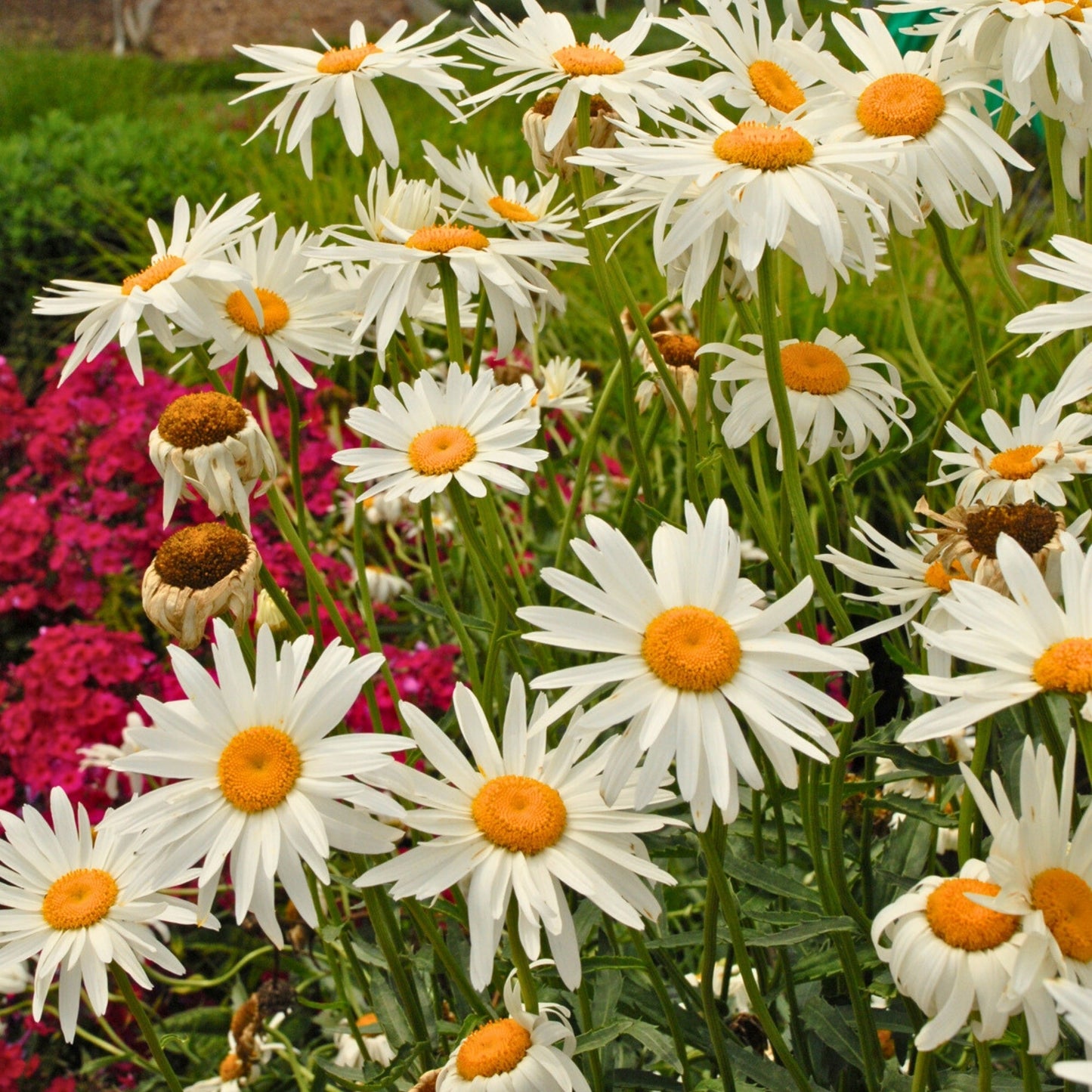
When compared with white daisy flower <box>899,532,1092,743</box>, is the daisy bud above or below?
below

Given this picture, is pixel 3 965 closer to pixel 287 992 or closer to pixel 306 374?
pixel 306 374

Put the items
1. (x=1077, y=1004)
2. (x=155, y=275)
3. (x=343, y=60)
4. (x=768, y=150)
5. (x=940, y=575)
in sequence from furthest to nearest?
(x=343, y=60) → (x=155, y=275) → (x=940, y=575) → (x=768, y=150) → (x=1077, y=1004)

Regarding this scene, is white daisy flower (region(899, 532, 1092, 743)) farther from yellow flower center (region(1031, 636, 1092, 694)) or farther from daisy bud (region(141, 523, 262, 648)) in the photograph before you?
daisy bud (region(141, 523, 262, 648))

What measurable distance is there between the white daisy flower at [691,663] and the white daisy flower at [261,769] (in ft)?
0.63

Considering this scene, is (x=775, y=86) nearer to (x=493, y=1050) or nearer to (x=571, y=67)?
(x=571, y=67)

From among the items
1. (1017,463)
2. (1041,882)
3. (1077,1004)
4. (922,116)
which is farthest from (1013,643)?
(922,116)

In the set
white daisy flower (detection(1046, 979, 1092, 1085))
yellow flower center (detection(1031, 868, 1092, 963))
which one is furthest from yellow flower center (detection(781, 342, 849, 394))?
white daisy flower (detection(1046, 979, 1092, 1085))

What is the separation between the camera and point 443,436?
140 cm

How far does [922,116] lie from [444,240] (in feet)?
1.82

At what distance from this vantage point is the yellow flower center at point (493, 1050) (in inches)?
44.6

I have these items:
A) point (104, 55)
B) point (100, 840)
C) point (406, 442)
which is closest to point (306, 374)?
point (406, 442)

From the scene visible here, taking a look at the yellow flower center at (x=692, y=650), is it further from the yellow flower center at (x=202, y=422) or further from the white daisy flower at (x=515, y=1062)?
the yellow flower center at (x=202, y=422)

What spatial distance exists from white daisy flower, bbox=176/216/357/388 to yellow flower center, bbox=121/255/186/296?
2.9 inches

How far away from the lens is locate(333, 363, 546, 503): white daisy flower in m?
1.34
